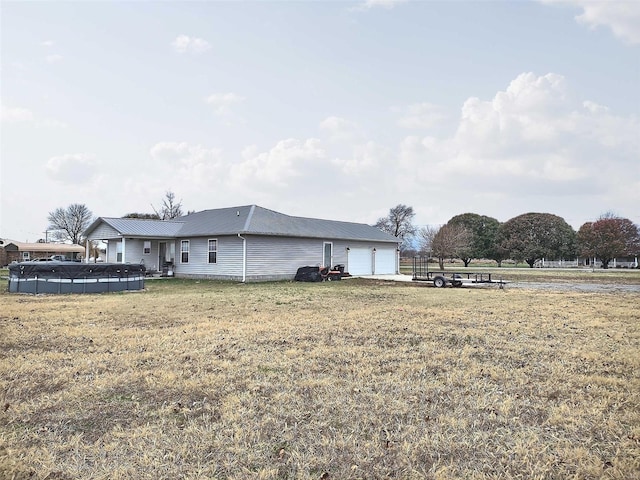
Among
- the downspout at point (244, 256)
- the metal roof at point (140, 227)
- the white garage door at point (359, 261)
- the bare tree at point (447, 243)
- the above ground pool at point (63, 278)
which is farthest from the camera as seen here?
the bare tree at point (447, 243)

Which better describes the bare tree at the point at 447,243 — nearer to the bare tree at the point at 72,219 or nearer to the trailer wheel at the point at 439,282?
the trailer wheel at the point at 439,282

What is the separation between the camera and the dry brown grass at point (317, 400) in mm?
2820

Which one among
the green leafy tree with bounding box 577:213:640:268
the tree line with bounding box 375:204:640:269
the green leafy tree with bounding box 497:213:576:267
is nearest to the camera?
the green leafy tree with bounding box 577:213:640:268

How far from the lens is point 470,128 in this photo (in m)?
18.1

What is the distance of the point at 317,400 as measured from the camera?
13.1 ft

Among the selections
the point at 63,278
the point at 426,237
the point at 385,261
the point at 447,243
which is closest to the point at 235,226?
the point at 63,278

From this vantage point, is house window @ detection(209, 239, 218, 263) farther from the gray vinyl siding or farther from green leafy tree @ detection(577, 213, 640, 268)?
green leafy tree @ detection(577, 213, 640, 268)

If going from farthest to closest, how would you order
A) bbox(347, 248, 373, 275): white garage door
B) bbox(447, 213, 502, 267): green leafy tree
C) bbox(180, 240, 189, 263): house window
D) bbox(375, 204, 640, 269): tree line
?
bbox(447, 213, 502, 267): green leafy tree, bbox(375, 204, 640, 269): tree line, bbox(347, 248, 373, 275): white garage door, bbox(180, 240, 189, 263): house window

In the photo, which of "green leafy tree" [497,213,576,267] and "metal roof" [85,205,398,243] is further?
"green leafy tree" [497,213,576,267]

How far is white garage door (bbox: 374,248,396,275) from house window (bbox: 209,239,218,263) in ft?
38.6

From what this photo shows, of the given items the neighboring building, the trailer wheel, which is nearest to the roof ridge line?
the trailer wheel

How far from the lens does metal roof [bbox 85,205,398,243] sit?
2131 cm

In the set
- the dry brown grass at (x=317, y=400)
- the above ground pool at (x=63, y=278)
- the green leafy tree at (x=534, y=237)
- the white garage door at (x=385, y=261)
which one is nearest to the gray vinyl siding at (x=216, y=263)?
the above ground pool at (x=63, y=278)

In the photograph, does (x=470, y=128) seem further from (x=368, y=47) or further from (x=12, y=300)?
(x=12, y=300)
